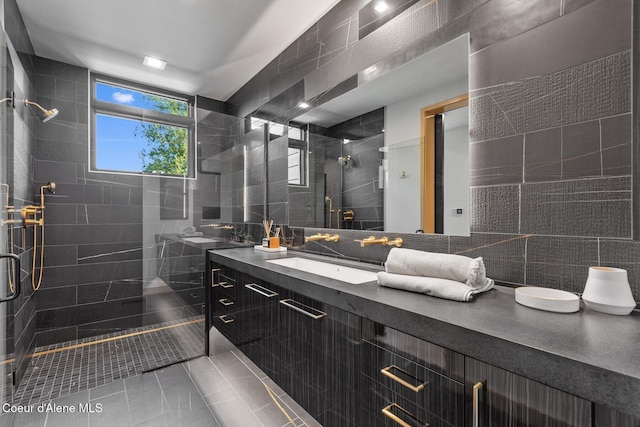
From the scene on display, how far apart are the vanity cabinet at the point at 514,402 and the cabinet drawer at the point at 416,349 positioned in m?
0.04

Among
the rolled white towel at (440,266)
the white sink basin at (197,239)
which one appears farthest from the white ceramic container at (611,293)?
the white sink basin at (197,239)

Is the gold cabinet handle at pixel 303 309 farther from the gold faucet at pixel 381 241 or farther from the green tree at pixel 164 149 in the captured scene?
the green tree at pixel 164 149

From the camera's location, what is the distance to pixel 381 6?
1834 mm

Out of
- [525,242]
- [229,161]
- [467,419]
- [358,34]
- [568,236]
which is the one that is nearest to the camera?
[467,419]

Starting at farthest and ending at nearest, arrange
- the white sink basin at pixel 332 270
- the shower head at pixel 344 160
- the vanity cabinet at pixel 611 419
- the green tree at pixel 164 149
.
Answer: the green tree at pixel 164 149, the shower head at pixel 344 160, the white sink basin at pixel 332 270, the vanity cabinet at pixel 611 419

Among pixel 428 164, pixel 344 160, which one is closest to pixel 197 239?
pixel 344 160

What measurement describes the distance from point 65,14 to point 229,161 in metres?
1.60

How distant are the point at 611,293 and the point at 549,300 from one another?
0.52ft

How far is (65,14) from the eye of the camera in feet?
7.54

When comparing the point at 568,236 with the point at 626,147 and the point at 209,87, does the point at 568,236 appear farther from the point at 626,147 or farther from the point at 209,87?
the point at 209,87

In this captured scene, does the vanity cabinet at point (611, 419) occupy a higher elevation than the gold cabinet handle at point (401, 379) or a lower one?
higher

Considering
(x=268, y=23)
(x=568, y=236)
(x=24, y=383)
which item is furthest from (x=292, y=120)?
(x=24, y=383)

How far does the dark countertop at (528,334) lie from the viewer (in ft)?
1.96

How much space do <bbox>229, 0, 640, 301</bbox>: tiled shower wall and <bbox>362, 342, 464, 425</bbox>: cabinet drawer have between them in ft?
1.92
